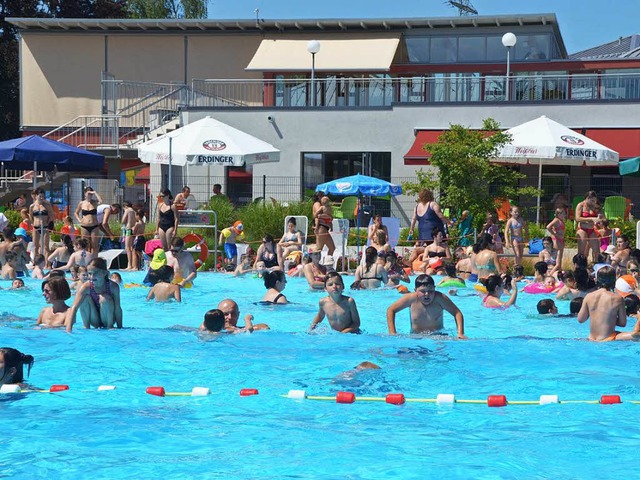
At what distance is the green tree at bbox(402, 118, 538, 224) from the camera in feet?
72.1

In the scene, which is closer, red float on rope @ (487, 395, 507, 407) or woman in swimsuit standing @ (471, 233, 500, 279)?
red float on rope @ (487, 395, 507, 407)

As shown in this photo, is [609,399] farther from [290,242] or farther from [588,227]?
[290,242]

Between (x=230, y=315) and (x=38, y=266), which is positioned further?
(x=38, y=266)

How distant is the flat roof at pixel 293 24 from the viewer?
3083cm

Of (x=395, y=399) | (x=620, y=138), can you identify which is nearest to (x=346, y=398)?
(x=395, y=399)

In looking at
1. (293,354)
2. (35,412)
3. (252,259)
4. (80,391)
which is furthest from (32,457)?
(252,259)

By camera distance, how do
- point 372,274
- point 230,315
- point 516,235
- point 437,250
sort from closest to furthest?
point 230,315, point 372,274, point 516,235, point 437,250

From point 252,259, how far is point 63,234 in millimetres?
4026

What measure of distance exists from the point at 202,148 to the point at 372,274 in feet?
19.7

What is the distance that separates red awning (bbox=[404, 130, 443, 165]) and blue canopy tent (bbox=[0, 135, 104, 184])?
824 cm

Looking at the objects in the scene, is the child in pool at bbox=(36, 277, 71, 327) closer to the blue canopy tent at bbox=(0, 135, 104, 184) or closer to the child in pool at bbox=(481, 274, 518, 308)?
→ the child in pool at bbox=(481, 274, 518, 308)

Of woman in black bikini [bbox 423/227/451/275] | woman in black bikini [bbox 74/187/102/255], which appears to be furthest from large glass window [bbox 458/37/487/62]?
woman in black bikini [bbox 74/187/102/255]

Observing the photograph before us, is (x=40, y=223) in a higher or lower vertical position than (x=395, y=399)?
higher

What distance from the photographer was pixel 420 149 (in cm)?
2562
